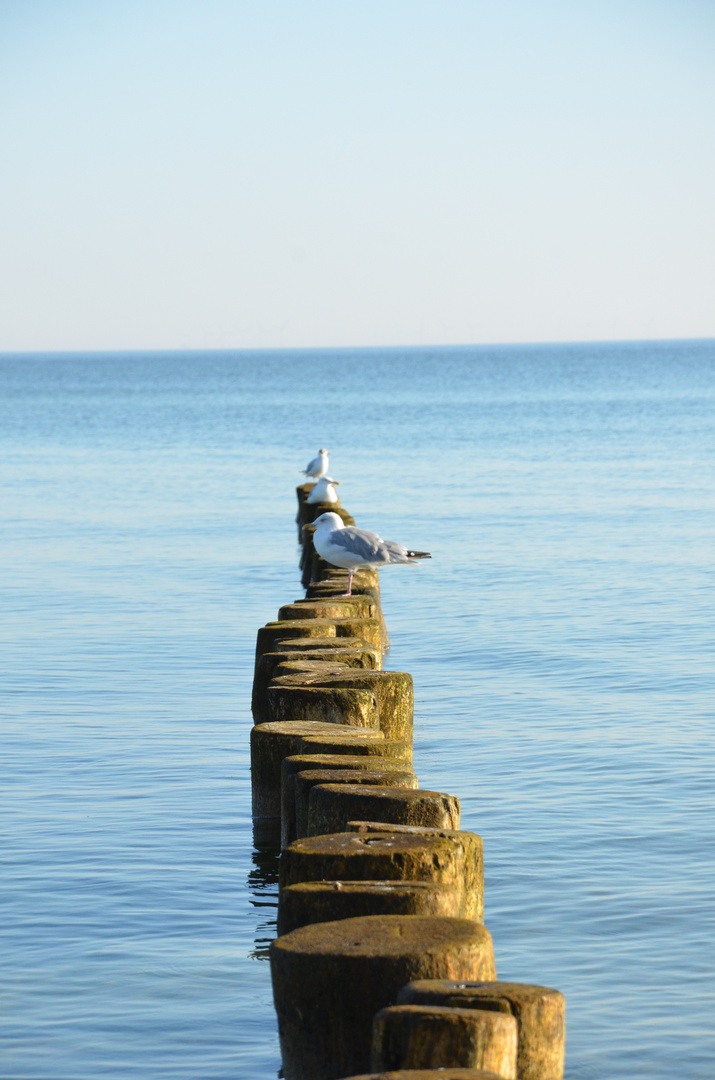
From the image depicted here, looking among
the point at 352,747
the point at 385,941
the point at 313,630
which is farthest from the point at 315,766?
the point at 313,630

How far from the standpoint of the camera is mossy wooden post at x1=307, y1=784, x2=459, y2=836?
15.8 feet

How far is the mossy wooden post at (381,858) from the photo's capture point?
4.25 m

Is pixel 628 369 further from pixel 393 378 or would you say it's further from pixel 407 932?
pixel 407 932

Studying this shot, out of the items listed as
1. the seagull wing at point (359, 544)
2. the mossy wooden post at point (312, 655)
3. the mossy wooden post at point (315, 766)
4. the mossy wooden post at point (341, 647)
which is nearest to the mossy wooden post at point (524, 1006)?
the mossy wooden post at point (315, 766)

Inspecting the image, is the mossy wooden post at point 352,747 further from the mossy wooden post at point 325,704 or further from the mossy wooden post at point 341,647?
the mossy wooden post at point 341,647

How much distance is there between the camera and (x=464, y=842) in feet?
14.6

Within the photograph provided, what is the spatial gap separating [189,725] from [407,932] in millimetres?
6970

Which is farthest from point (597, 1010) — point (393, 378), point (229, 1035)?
point (393, 378)

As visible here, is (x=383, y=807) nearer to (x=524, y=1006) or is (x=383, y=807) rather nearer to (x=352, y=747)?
(x=352, y=747)

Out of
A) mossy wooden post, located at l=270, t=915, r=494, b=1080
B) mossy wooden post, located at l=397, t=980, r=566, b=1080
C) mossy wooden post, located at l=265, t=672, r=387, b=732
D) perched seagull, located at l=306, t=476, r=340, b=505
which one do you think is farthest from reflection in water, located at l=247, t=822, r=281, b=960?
perched seagull, located at l=306, t=476, r=340, b=505

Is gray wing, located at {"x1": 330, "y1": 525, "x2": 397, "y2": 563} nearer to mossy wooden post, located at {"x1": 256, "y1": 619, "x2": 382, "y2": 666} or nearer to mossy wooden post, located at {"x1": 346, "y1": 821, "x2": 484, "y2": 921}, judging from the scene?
mossy wooden post, located at {"x1": 256, "y1": 619, "x2": 382, "y2": 666}

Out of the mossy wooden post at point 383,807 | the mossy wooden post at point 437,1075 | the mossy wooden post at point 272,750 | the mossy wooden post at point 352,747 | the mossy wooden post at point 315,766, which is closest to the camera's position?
the mossy wooden post at point 437,1075

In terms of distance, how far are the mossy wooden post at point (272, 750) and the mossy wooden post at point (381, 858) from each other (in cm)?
148

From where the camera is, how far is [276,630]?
848 cm
